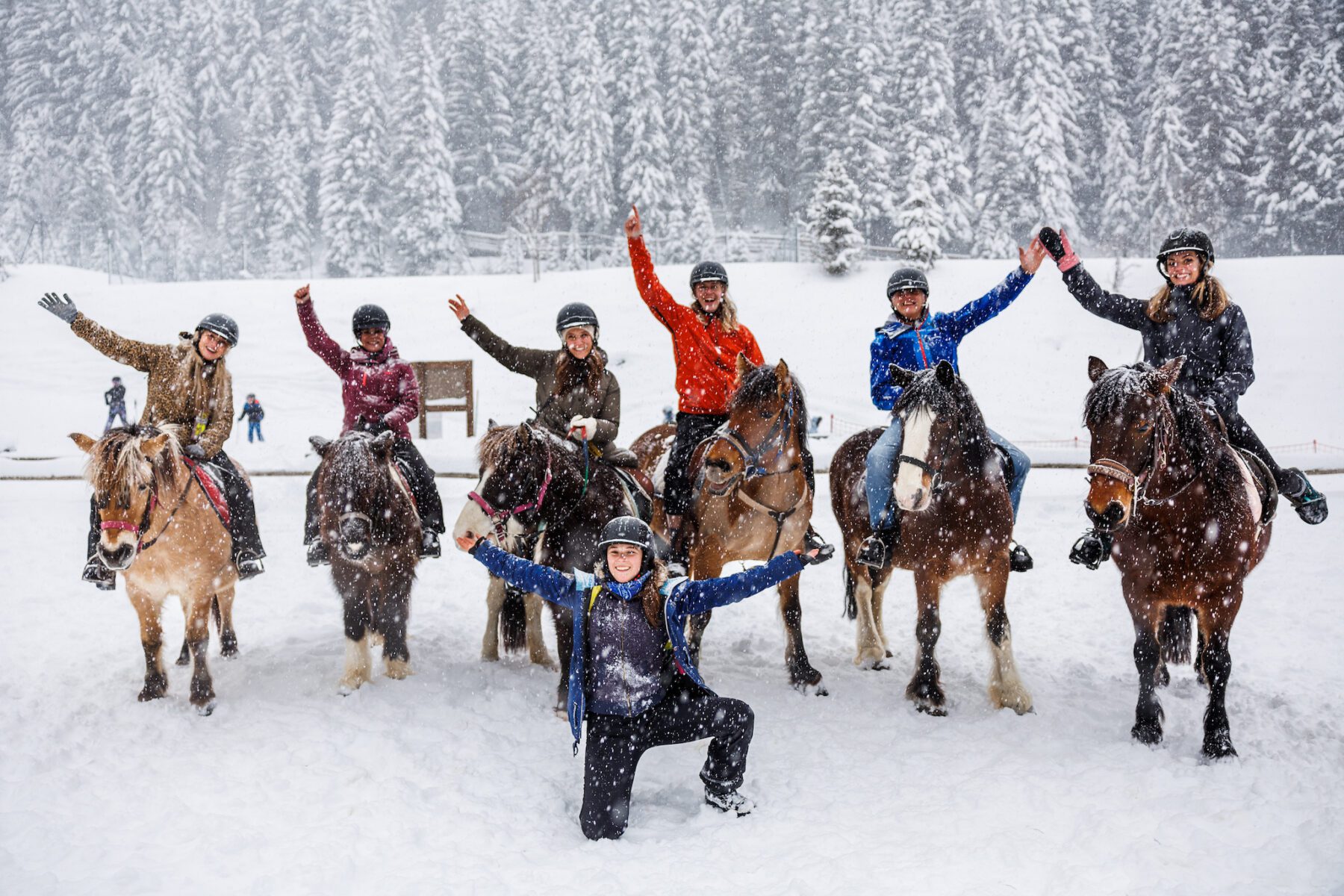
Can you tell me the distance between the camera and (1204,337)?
16.5ft

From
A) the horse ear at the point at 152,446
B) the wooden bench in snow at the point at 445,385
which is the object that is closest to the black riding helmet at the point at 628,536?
the horse ear at the point at 152,446

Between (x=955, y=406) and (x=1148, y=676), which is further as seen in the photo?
(x=955, y=406)

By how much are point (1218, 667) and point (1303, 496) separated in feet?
4.62

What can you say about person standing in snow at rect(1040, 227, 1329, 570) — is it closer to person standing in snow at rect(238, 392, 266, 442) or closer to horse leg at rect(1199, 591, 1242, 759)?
horse leg at rect(1199, 591, 1242, 759)

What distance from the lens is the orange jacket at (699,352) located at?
240 inches

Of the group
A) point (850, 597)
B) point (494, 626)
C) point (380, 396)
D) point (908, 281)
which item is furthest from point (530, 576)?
point (850, 597)

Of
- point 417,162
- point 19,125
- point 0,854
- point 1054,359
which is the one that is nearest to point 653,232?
point 417,162

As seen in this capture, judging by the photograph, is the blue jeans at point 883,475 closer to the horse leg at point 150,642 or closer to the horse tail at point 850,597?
the horse tail at point 850,597

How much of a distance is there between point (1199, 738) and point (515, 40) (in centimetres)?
5093

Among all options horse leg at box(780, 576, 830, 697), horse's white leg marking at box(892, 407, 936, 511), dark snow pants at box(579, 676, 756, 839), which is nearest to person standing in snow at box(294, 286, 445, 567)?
dark snow pants at box(579, 676, 756, 839)

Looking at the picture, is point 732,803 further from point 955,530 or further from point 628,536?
point 955,530

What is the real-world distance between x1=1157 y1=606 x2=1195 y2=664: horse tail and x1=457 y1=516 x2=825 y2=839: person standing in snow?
10.1ft

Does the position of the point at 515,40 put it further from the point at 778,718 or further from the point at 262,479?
the point at 778,718

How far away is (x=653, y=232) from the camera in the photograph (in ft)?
133
